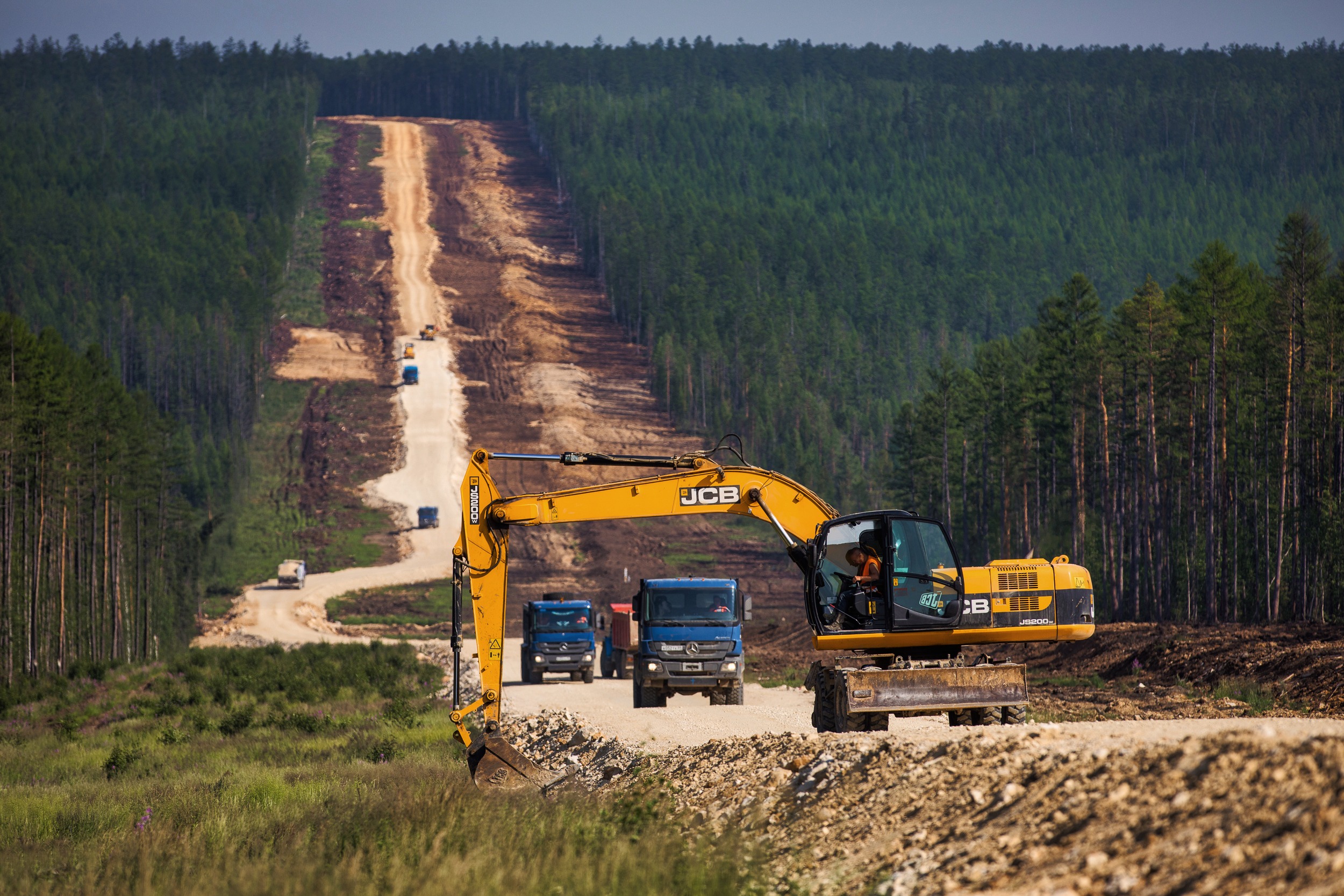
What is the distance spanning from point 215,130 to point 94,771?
7526 inches

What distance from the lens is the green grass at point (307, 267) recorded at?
13462 cm

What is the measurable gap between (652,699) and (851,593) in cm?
1367

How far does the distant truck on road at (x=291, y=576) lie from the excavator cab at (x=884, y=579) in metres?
66.0

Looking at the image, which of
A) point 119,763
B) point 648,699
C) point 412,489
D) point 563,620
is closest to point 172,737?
point 119,763

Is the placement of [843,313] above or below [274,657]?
above

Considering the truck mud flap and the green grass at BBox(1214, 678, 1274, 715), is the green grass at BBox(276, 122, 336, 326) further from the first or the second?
the truck mud flap

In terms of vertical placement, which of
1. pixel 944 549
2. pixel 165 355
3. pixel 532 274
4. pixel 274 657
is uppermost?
pixel 532 274

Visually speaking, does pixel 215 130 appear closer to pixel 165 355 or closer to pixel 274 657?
pixel 165 355

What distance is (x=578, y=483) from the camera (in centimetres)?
8619

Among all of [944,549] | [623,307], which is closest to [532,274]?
[623,307]

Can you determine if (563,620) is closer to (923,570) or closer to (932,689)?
(923,570)

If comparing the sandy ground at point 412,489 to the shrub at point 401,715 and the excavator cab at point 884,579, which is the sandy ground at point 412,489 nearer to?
the shrub at point 401,715

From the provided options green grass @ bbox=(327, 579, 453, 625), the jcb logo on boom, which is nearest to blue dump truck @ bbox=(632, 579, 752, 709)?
the jcb logo on boom

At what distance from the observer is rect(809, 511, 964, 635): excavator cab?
58.1 ft
